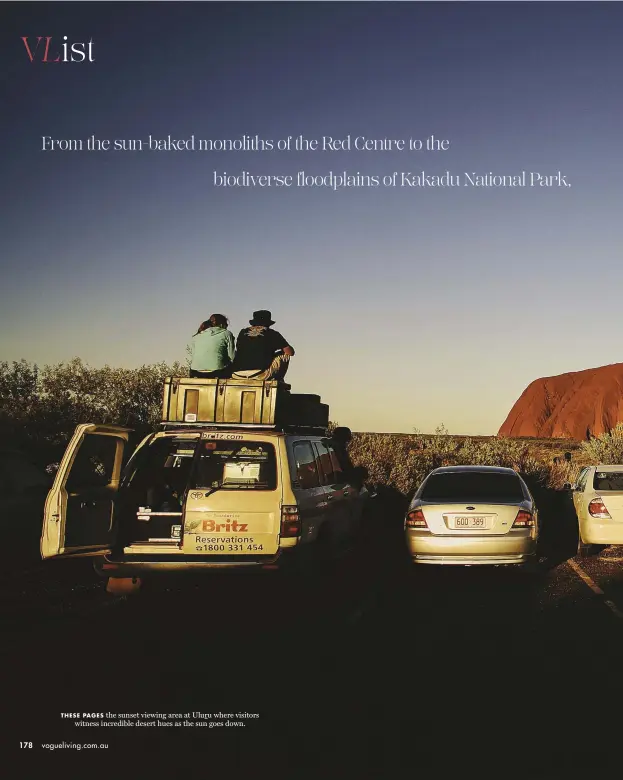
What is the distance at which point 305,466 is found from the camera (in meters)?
9.42

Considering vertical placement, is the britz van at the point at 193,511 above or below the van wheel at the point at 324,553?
above

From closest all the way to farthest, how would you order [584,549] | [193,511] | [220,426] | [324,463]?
[193,511] < [220,426] < [324,463] < [584,549]

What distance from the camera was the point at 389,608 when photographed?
30.8ft

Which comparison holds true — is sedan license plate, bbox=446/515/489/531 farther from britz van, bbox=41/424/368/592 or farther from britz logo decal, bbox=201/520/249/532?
britz logo decal, bbox=201/520/249/532

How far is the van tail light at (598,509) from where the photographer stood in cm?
1318

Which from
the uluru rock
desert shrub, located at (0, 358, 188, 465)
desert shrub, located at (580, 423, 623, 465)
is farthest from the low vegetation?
the uluru rock

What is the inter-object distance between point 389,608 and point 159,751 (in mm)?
5000

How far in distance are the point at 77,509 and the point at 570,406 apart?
8483cm

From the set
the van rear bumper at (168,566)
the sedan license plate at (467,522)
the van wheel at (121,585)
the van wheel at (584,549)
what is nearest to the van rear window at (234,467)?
the van rear bumper at (168,566)

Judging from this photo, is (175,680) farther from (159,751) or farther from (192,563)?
(192,563)

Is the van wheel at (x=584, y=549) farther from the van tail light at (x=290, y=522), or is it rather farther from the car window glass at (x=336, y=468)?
the van tail light at (x=290, y=522)

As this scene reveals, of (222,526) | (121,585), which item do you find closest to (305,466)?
(222,526)

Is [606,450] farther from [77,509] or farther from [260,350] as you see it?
[77,509]

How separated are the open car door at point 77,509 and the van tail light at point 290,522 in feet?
6.06
